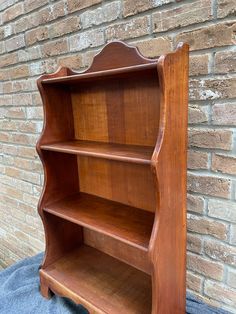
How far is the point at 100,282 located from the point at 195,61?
0.99 m

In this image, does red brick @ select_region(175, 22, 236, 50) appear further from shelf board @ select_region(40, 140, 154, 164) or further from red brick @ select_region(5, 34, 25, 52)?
red brick @ select_region(5, 34, 25, 52)

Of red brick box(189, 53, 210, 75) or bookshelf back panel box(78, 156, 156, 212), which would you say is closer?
red brick box(189, 53, 210, 75)

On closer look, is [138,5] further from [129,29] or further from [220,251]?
[220,251]

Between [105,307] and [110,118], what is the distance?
0.76 m

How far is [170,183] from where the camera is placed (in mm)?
848

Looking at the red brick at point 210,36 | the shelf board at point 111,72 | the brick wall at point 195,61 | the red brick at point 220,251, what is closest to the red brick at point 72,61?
the brick wall at point 195,61

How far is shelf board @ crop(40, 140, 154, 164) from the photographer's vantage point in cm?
84

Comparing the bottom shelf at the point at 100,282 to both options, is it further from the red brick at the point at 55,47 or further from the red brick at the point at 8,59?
the red brick at the point at 8,59

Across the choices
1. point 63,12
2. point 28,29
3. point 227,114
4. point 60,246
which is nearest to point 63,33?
point 63,12

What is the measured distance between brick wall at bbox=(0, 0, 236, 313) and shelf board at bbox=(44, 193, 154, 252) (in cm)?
22

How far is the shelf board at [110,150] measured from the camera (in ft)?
2.77

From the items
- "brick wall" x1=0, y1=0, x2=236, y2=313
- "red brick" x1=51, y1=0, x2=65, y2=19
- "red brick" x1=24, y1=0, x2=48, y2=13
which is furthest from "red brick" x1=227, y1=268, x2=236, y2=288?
"red brick" x1=24, y1=0, x2=48, y2=13

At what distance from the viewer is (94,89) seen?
114cm

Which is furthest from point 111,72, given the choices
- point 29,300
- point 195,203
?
point 29,300
